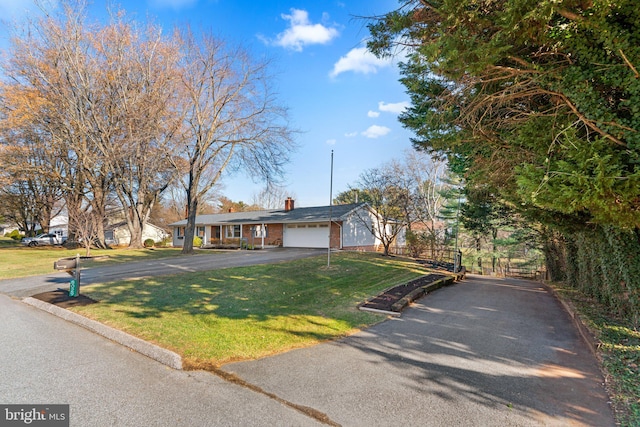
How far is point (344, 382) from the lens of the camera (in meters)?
3.71

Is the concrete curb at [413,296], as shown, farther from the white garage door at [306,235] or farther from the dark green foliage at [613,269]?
the white garage door at [306,235]

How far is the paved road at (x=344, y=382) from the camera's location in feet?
9.96

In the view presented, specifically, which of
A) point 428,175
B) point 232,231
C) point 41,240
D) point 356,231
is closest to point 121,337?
point 356,231

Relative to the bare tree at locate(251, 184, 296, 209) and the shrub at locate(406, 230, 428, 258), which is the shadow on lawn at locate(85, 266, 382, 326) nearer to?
the shrub at locate(406, 230, 428, 258)

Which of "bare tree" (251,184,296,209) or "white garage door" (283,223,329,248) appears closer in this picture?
"white garage door" (283,223,329,248)

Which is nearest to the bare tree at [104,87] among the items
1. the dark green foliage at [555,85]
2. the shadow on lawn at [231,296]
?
the shadow on lawn at [231,296]

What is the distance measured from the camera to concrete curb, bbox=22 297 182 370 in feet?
13.8

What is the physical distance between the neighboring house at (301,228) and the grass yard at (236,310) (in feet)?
36.1

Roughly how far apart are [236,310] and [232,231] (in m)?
24.1

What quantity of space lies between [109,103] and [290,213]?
49.7 feet

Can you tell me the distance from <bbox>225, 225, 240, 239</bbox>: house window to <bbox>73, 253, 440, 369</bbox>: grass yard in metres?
18.4

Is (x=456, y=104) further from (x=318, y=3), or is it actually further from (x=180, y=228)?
(x=180, y=228)

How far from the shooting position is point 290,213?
2745cm

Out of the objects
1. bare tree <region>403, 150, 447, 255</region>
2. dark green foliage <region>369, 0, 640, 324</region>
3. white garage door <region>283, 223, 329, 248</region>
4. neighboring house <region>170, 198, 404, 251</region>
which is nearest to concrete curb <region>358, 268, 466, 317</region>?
dark green foliage <region>369, 0, 640, 324</region>
